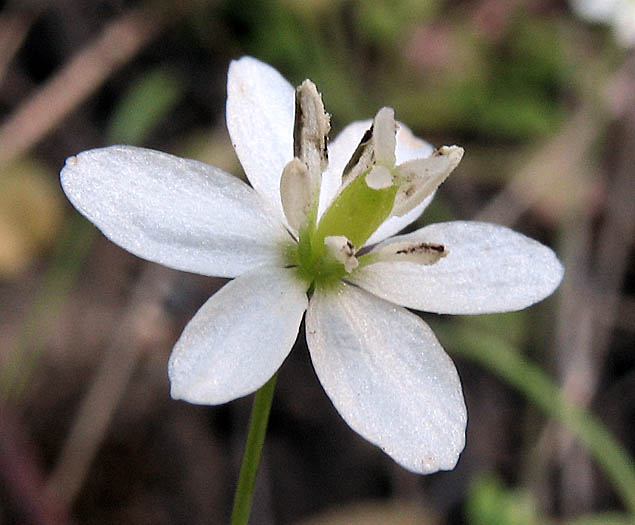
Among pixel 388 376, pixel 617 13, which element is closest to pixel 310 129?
pixel 388 376

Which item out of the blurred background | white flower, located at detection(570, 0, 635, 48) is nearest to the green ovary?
the blurred background

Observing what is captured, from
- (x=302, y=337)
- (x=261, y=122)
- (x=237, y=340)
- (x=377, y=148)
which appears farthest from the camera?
(x=302, y=337)

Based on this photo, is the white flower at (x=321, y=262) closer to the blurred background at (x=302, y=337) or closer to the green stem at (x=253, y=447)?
the green stem at (x=253, y=447)

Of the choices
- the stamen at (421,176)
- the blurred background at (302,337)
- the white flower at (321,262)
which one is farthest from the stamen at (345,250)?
the blurred background at (302,337)

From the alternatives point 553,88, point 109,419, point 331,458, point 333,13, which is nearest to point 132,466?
point 109,419

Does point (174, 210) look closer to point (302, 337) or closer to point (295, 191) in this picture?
point (295, 191)

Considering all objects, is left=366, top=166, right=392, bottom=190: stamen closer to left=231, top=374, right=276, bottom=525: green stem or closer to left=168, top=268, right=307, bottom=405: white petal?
left=168, top=268, right=307, bottom=405: white petal

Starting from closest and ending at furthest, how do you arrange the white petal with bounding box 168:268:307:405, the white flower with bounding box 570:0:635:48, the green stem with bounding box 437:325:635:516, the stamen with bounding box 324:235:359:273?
the white petal with bounding box 168:268:307:405, the stamen with bounding box 324:235:359:273, the green stem with bounding box 437:325:635:516, the white flower with bounding box 570:0:635:48
